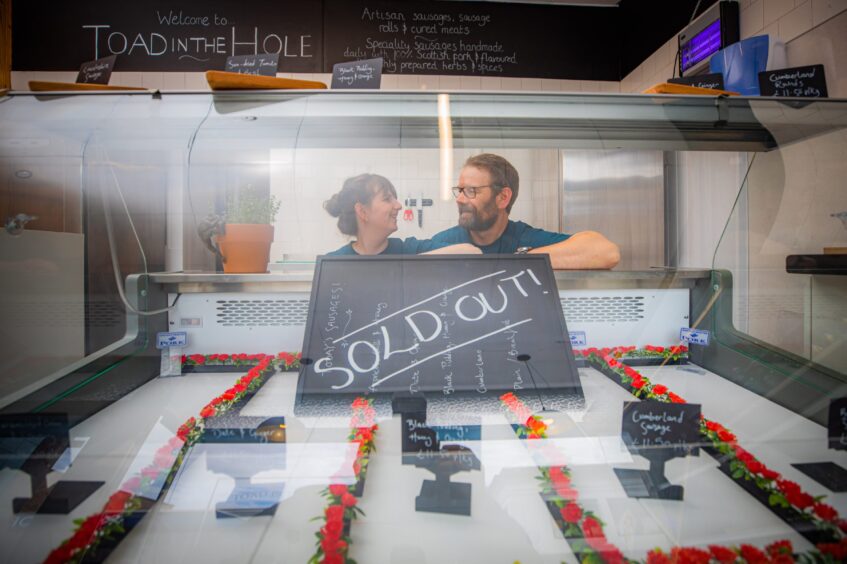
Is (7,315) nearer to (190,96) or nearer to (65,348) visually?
(65,348)

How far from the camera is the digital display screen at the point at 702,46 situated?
208 cm

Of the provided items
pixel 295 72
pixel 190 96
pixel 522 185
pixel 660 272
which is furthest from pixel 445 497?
pixel 295 72

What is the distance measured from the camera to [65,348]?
1076 mm

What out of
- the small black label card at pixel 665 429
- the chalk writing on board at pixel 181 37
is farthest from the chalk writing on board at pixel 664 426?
the chalk writing on board at pixel 181 37

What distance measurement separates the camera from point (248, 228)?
3.67 feet

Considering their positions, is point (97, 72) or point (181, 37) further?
point (181, 37)

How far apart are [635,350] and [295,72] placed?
2703 mm

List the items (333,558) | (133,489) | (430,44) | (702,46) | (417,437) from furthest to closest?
(430,44), (702,46), (417,437), (133,489), (333,558)

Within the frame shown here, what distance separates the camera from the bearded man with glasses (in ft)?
3.58

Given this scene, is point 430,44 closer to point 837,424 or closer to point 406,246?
point 406,246

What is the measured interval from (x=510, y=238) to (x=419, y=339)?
0.38 metres

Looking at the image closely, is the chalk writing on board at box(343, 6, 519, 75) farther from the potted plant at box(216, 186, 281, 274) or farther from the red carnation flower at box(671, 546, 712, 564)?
the red carnation flower at box(671, 546, 712, 564)

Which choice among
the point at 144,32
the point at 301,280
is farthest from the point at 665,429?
the point at 144,32

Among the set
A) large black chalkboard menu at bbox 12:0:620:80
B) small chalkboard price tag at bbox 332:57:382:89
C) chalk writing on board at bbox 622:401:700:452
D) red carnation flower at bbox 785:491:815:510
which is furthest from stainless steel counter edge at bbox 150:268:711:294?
large black chalkboard menu at bbox 12:0:620:80
